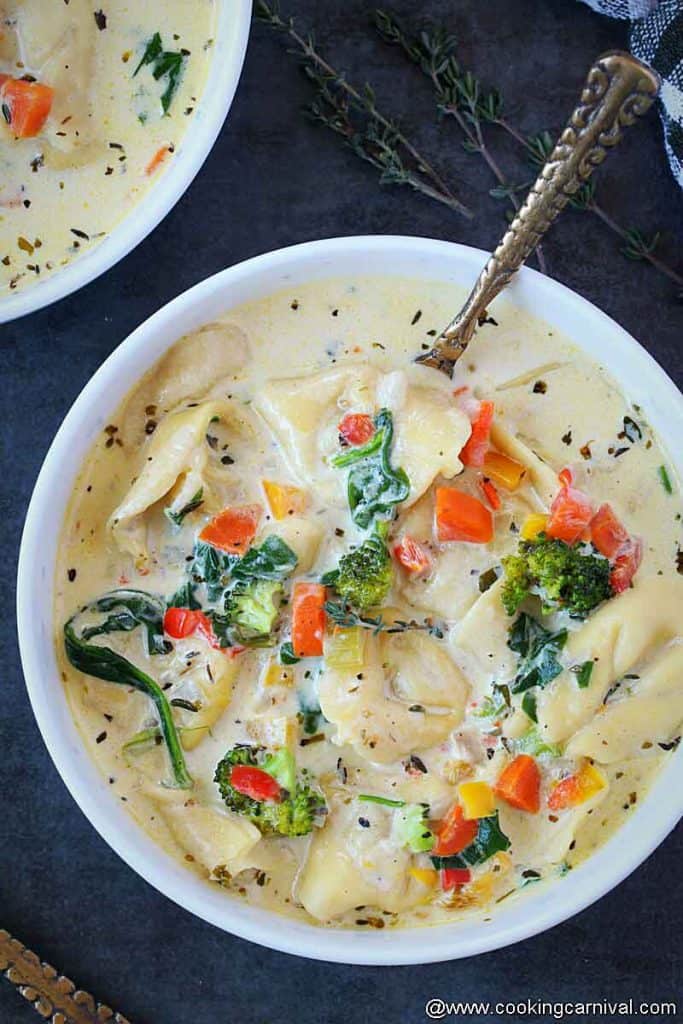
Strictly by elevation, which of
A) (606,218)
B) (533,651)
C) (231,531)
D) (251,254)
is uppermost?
(606,218)

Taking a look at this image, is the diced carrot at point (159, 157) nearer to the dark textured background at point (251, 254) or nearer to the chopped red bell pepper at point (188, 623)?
the dark textured background at point (251, 254)

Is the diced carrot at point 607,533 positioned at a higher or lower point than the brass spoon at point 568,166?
lower

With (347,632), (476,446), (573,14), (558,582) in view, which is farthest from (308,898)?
(573,14)

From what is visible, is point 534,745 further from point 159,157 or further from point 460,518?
point 159,157

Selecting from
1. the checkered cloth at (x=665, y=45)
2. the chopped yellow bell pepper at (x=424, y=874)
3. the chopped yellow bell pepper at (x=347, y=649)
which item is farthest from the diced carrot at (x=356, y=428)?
the checkered cloth at (x=665, y=45)

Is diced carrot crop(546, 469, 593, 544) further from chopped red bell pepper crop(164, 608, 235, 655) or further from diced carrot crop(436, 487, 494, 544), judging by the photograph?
chopped red bell pepper crop(164, 608, 235, 655)

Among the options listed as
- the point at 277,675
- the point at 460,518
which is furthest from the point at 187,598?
the point at 460,518
